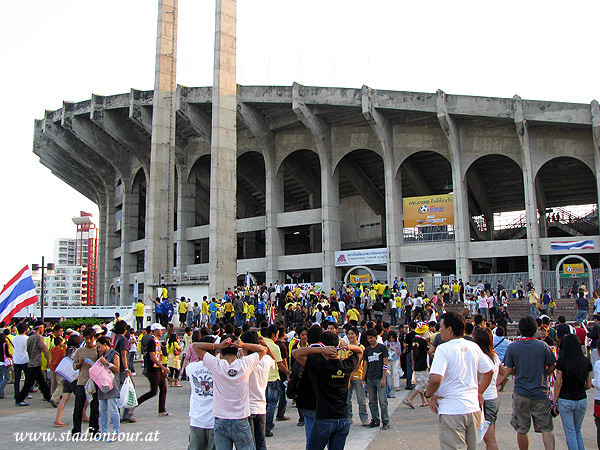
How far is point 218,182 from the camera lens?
3098 centimetres

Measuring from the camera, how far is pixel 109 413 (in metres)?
8.05

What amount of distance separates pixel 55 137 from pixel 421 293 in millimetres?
32903

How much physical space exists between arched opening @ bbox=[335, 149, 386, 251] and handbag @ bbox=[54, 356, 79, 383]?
31560 mm

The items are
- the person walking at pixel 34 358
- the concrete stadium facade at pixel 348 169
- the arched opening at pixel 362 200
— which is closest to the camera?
the person walking at pixel 34 358

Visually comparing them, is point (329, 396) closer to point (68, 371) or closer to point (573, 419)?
point (573, 419)

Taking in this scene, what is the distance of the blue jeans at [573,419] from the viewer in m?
6.18

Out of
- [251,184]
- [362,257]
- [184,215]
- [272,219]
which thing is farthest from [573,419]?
[251,184]

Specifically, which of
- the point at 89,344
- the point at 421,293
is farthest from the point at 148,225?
the point at 89,344

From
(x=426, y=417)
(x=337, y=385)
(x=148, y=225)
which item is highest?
(x=148, y=225)

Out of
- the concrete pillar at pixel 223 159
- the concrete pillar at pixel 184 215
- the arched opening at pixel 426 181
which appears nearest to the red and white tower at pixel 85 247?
the concrete pillar at pixel 184 215

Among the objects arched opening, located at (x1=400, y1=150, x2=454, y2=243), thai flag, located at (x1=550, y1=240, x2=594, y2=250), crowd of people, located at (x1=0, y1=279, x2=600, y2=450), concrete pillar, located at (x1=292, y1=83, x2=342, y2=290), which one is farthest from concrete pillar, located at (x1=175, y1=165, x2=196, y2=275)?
crowd of people, located at (x1=0, y1=279, x2=600, y2=450)

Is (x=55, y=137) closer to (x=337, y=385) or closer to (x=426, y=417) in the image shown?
(x=426, y=417)

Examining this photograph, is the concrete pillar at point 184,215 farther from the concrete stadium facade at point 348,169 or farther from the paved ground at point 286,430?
the paved ground at point 286,430

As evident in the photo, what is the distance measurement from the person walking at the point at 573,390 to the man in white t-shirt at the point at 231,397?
3.37m
